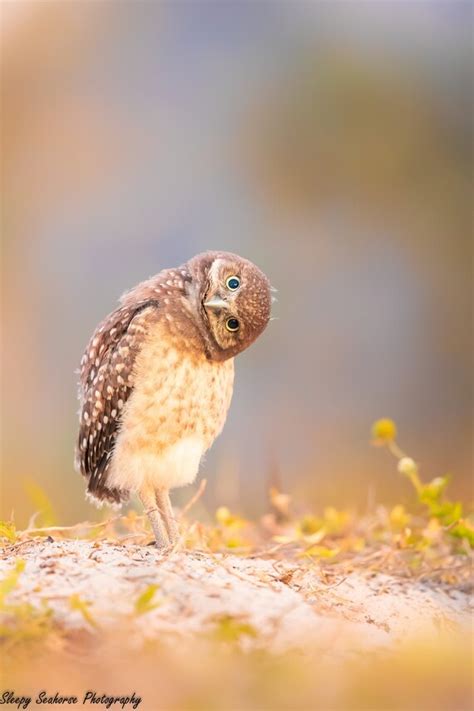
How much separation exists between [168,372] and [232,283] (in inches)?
15.1

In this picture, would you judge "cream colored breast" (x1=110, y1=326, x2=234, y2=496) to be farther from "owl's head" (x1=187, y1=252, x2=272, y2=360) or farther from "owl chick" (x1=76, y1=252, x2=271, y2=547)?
"owl's head" (x1=187, y1=252, x2=272, y2=360)

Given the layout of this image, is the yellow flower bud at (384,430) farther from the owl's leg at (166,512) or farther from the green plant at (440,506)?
the owl's leg at (166,512)

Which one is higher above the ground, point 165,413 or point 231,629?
point 165,413

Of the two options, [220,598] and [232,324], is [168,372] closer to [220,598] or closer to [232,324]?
[232,324]

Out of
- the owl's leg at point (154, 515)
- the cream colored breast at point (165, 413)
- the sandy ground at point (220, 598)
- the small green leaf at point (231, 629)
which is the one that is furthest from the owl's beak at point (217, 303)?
the small green leaf at point (231, 629)

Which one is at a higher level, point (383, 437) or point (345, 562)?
point (383, 437)

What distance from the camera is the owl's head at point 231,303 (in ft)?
10.7

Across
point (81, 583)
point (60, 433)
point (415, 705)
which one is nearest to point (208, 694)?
point (415, 705)

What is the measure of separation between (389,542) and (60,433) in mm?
3992

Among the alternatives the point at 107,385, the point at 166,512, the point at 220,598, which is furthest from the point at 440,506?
the point at 220,598

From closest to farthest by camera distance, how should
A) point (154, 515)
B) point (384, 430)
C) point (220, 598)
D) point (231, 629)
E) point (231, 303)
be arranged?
point (231, 629)
point (220, 598)
point (231, 303)
point (154, 515)
point (384, 430)

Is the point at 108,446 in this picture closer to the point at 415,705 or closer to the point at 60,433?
the point at 415,705

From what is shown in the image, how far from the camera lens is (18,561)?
254 centimetres

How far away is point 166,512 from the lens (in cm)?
357
